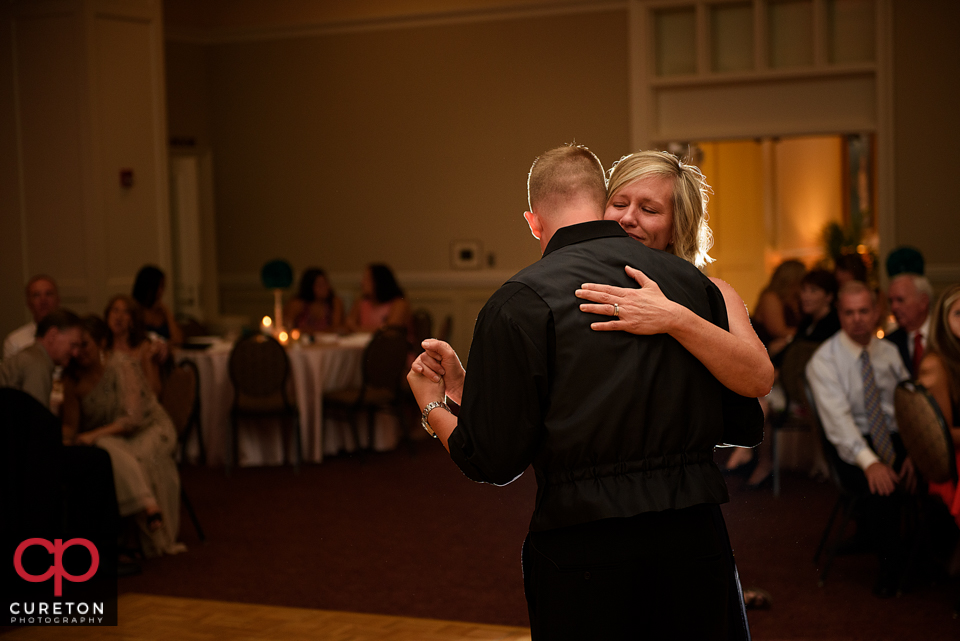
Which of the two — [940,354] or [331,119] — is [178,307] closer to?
[331,119]

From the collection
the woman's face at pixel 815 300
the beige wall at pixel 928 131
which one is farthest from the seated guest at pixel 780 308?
the beige wall at pixel 928 131

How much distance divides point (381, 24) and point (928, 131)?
531 cm

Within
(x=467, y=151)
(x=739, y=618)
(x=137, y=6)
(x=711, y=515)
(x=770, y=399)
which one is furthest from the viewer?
(x=467, y=151)

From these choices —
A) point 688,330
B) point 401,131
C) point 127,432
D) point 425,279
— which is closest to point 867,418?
point 688,330

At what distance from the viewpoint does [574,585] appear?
1.67m

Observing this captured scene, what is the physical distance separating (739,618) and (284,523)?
3.82 meters

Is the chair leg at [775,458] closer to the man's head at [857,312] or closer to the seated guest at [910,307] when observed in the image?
the seated guest at [910,307]

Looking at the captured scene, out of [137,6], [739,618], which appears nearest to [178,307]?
[137,6]

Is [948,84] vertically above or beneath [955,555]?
above

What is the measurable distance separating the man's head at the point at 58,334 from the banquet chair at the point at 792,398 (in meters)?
3.71

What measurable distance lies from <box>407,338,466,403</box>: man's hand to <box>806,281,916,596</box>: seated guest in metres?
2.67

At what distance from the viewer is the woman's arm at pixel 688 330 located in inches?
63.5

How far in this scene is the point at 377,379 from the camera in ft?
23.1

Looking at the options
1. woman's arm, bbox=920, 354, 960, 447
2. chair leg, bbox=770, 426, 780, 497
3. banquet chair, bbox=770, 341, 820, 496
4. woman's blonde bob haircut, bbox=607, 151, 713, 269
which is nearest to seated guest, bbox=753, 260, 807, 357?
banquet chair, bbox=770, 341, 820, 496
